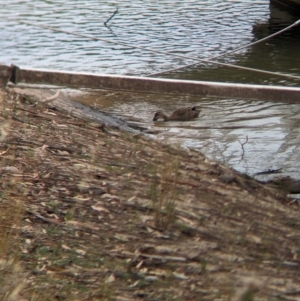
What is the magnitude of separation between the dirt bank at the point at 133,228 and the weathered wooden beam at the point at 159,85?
18.9 inches

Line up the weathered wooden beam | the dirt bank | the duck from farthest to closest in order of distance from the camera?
the duck, the weathered wooden beam, the dirt bank

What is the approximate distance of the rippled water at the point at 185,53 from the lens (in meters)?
7.47

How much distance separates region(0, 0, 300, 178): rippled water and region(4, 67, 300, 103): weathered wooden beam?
112 cm

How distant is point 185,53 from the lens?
11.9 m

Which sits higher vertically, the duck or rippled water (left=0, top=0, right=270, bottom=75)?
the duck

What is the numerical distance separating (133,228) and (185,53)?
803 cm

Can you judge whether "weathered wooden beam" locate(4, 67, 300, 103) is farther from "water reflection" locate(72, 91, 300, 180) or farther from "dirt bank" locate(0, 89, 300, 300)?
"water reflection" locate(72, 91, 300, 180)

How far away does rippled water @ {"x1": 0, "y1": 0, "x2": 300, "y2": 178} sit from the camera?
747 cm

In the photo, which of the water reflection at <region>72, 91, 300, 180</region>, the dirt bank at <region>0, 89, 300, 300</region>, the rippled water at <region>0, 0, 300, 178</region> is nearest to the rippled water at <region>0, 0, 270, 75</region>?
the rippled water at <region>0, 0, 300, 178</region>

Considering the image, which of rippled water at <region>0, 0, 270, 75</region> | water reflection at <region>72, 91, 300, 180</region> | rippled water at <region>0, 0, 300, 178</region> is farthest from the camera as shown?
rippled water at <region>0, 0, 270, 75</region>

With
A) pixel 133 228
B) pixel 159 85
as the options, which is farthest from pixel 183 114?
pixel 133 228

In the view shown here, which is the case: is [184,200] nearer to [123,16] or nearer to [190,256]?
[190,256]

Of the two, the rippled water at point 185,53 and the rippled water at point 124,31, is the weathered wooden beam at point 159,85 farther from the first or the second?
the rippled water at point 124,31

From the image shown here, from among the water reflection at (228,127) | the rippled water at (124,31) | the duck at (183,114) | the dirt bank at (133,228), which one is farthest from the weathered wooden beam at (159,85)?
the rippled water at (124,31)
